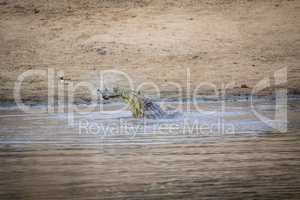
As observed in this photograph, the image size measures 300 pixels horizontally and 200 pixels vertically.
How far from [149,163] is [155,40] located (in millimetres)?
8912

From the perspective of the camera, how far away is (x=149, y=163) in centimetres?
411

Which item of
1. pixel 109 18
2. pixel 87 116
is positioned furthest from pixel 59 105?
pixel 109 18

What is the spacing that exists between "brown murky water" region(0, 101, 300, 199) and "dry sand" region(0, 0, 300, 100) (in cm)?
487

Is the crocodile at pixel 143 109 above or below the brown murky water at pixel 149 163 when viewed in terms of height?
above

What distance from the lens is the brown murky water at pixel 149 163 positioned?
3.18 metres

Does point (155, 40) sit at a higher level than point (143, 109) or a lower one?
higher

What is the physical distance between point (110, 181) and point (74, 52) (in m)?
9.20

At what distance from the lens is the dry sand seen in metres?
11.5

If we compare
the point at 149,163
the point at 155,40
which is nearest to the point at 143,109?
the point at 149,163

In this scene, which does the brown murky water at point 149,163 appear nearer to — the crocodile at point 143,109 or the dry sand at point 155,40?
the crocodile at point 143,109

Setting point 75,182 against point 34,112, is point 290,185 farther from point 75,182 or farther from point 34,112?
point 34,112

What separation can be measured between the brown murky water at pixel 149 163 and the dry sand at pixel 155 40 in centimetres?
487

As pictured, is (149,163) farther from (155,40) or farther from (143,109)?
(155,40)

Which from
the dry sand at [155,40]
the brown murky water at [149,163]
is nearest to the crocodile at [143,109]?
the brown murky water at [149,163]
